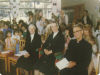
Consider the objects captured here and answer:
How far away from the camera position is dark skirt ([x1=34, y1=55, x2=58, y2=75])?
125 inches

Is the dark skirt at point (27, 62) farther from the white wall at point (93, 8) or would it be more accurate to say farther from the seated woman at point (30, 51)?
the white wall at point (93, 8)

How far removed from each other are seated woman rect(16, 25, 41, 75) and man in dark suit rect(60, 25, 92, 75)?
24.8 inches

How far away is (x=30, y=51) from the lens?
3.36 m

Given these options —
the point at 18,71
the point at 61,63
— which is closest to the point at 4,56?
the point at 18,71

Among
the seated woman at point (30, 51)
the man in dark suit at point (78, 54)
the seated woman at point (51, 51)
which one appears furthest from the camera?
the seated woman at point (30, 51)

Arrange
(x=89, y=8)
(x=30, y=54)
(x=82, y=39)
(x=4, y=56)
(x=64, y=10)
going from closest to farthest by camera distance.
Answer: (x=82, y=39)
(x=89, y=8)
(x=64, y=10)
(x=30, y=54)
(x=4, y=56)

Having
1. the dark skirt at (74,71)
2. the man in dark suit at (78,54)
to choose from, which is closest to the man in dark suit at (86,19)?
the man in dark suit at (78,54)

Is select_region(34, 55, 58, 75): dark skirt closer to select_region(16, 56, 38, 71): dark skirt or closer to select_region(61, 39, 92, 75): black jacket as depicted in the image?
select_region(16, 56, 38, 71): dark skirt

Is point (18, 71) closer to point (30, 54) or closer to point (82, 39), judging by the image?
point (30, 54)

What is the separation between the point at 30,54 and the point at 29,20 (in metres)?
0.54

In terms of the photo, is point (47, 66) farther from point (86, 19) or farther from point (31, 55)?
point (86, 19)

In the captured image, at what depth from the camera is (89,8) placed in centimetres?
291

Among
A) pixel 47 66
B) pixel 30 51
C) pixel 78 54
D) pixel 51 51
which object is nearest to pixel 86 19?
pixel 78 54

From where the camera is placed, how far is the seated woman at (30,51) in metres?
3.27
